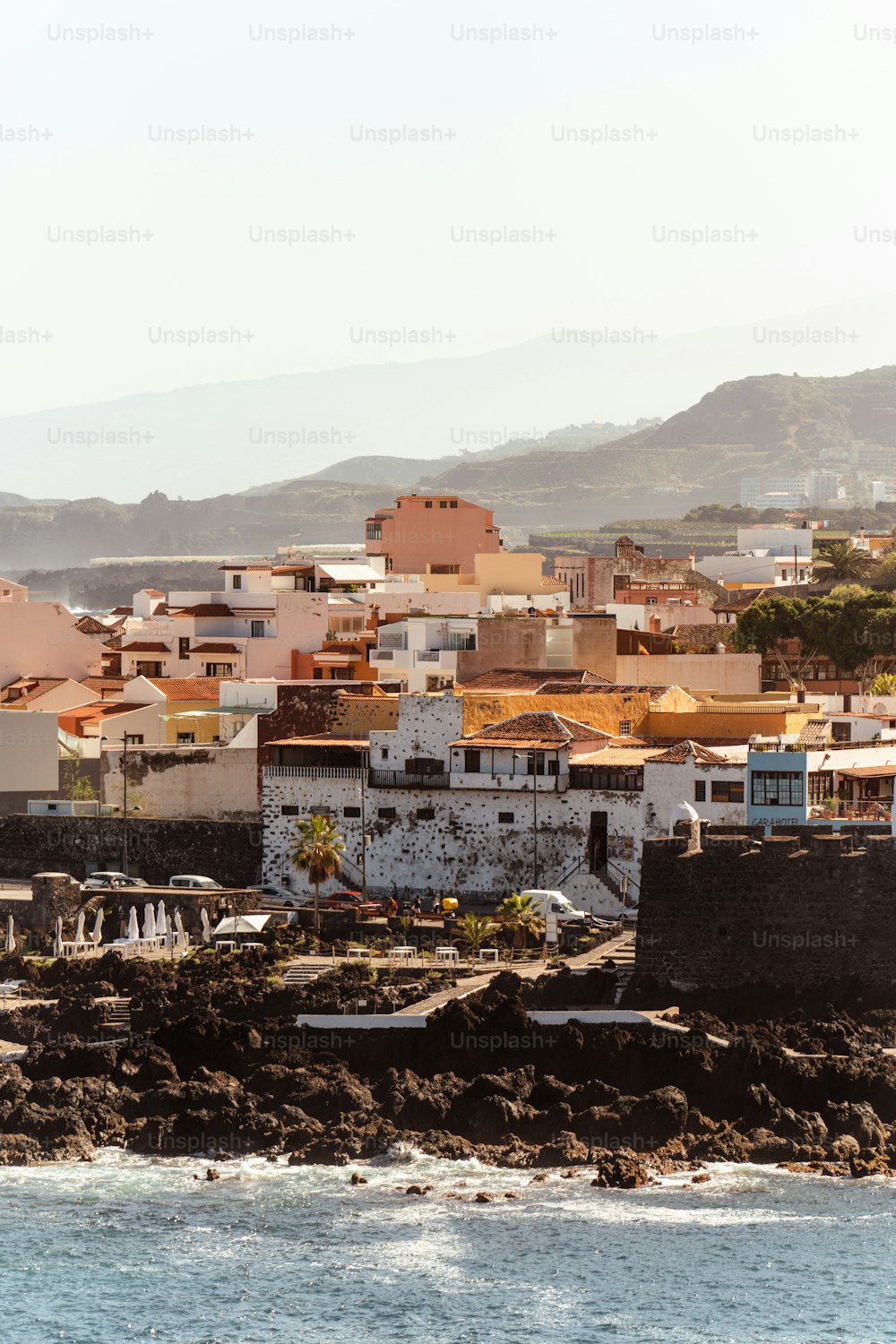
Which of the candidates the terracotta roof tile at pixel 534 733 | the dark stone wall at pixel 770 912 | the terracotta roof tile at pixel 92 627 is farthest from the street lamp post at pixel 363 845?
the terracotta roof tile at pixel 92 627

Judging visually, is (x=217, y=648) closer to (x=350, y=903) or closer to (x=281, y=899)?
(x=281, y=899)

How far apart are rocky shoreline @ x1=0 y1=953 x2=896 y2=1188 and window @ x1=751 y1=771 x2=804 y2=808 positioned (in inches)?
266

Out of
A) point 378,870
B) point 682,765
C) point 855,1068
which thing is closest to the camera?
point 855,1068

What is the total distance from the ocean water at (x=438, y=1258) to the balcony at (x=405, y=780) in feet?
57.7

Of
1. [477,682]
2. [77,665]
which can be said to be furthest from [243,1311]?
[77,665]

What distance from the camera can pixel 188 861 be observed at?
204 feet

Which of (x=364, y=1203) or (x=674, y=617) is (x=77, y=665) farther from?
(x=364, y=1203)

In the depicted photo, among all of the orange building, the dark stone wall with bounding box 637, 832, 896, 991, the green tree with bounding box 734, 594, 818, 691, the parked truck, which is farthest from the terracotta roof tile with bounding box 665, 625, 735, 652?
the dark stone wall with bounding box 637, 832, 896, 991

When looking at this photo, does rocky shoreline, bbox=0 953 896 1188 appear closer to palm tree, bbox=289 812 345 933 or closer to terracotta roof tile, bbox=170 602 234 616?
palm tree, bbox=289 812 345 933

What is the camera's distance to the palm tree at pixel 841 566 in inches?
4525

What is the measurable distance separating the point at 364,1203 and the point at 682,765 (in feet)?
57.4

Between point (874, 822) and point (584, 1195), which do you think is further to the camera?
point (874, 822)

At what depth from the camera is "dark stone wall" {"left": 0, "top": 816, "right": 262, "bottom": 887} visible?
6184 cm

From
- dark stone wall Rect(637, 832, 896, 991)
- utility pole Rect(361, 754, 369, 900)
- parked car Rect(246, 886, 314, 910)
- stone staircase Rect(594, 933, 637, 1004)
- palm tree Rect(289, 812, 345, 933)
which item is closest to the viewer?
dark stone wall Rect(637, 832, 896, 991)
